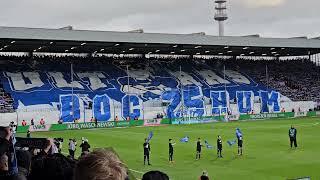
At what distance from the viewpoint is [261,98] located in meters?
73.0

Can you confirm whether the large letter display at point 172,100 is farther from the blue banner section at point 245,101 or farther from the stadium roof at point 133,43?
the blue banner section at point 245,101

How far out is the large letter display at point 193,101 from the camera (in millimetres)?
67688

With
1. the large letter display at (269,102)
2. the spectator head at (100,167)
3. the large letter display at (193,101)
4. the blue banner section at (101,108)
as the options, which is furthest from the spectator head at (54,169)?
the large letter display at (269,102)

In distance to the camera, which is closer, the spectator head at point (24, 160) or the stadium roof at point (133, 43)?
the spectator head at point (24, 160)

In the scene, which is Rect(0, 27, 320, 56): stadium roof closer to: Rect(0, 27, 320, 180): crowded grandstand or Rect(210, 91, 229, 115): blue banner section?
Rect(0, 27, 320, 180): crowded grandstand

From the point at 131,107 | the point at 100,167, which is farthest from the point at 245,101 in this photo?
the point at 100,167

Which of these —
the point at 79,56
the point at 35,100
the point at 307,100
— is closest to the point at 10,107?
the point at 35,100

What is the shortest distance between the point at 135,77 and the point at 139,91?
3180 millimetres

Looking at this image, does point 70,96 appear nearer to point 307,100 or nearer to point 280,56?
point 307,100

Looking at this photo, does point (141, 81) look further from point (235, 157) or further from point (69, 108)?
point (235, 157)

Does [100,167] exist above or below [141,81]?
below

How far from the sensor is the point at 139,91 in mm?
67188

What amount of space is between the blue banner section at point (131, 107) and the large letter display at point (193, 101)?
6737mm

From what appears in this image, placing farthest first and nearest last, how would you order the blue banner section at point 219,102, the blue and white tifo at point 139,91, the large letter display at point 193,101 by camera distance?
the blue banner section at point 219,102 < the large letter display at point 193,101 < the blue and white tifo at point 139,91
